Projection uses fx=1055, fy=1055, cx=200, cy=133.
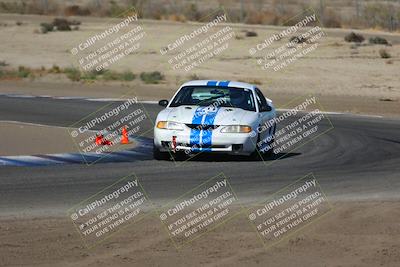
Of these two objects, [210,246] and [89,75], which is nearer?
[210,246]

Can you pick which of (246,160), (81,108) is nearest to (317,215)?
(246,160)

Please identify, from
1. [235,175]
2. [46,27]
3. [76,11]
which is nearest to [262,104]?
[235,175]

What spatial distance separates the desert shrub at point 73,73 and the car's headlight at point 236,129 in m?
20.5

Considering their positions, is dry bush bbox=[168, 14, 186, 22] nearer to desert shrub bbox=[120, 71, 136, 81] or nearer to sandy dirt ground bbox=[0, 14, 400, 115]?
sandy dirt ground bbox=[0, 14, 400, 115]

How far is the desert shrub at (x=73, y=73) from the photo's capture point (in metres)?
37.0

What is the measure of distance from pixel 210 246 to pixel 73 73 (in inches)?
1090

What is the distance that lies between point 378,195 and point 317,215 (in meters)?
2.01

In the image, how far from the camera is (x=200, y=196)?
45.1 feet

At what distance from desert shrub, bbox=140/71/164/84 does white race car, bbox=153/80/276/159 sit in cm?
1837

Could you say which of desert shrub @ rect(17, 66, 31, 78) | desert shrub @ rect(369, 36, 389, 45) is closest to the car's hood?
desert shrub @ rect(17, 66, 31, 78)

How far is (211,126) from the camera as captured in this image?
16.8 metres

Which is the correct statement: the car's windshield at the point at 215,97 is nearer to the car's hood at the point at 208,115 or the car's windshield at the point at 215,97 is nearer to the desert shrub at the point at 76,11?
the car's hood at the point at 208,115

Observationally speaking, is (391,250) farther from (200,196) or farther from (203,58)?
(203,58)

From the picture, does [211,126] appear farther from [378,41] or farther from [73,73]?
[378,41]
